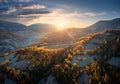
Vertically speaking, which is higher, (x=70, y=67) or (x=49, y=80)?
(x=70, y=67)

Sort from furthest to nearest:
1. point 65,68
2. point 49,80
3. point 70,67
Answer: point 70,67
point 65,68
point 49,80

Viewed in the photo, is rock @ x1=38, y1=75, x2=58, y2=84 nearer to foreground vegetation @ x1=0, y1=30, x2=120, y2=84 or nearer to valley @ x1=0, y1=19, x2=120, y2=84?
valley @ x1=0, y1=19, x2=120, y2=84

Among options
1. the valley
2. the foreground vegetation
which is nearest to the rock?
the valley

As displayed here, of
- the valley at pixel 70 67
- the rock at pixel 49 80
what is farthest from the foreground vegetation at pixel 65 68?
the rock at pixel 49 80

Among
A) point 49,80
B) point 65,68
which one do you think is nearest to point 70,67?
point 65,68

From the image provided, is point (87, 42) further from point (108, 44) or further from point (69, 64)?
point (69, 64)

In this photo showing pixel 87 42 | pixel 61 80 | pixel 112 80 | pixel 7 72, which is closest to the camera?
pixel 112 80

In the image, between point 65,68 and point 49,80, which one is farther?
point 65,68

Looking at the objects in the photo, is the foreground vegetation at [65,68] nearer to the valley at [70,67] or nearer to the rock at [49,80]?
the valley at [70,67]

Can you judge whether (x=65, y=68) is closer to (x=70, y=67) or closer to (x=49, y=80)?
(x=70, y=67)

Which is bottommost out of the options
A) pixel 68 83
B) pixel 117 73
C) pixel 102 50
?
pixel 68 83

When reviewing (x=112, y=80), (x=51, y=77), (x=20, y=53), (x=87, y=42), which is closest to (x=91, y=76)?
(x=112, y=80)
